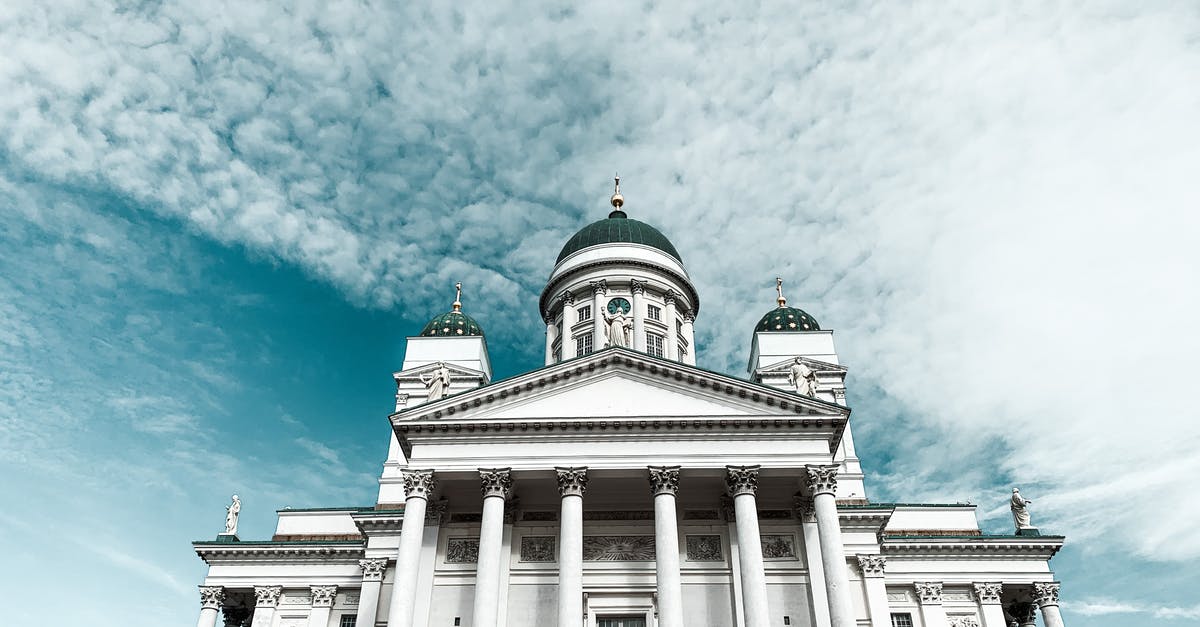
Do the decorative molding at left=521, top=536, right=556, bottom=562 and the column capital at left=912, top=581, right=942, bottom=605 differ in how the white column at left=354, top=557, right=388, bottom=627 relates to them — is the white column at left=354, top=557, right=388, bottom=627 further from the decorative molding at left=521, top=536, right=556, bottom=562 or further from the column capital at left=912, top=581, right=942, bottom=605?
the column capital at left=912, top=581, right=942, bottom=605

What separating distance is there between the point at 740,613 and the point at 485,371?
62.8 feet

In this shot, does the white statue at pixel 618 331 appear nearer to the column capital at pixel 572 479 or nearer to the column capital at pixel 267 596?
the column capital at pixel 572 479

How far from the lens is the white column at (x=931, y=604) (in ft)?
100

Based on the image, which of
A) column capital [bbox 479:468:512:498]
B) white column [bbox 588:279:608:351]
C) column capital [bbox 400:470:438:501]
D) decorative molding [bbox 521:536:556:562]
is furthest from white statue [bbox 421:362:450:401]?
white column [bbox 588:279:608:351]

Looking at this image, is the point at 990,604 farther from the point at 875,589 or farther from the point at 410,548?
the point at 410,548

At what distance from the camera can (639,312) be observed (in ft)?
130

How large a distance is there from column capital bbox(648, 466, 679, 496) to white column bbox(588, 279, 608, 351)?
1356cm

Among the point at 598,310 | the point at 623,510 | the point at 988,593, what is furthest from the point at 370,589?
the point at 988,593

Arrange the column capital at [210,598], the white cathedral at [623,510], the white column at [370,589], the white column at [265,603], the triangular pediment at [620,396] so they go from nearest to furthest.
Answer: the white cathedral at [623,510]
the triangular pediment at [620,396]
the white column at [370,589]
the white column at [265,603]
the column capital at [210,598]

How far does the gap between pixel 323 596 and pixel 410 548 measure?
10848 mm

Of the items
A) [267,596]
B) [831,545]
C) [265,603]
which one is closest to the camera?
[831,545]

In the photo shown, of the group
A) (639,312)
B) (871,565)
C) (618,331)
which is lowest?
(871,565)

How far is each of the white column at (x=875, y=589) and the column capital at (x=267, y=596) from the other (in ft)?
→ 69.9

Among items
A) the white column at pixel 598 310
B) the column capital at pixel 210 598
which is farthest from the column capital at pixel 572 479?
the column capital at pixel 210 598
